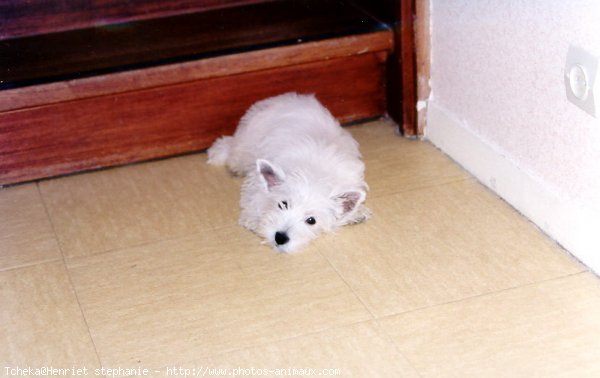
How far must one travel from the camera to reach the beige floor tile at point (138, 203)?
252 cm

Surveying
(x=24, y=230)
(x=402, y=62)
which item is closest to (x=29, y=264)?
(x=24, y=230)

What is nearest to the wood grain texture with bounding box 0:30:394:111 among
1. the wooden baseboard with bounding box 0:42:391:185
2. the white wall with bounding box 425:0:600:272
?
the wooden baseboard with bounding box 0:42:391:185

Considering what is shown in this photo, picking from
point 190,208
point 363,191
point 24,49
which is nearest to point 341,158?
point 363,191

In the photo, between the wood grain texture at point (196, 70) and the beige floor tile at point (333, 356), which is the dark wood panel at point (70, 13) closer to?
the wood grain texture at point (196, 70)

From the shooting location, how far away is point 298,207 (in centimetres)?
241

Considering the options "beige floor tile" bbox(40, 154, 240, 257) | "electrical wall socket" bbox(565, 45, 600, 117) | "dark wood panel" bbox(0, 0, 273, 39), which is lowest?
"beige floor tile" bbox(40, 154, 240, 257)

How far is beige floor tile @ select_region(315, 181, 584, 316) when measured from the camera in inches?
85.9

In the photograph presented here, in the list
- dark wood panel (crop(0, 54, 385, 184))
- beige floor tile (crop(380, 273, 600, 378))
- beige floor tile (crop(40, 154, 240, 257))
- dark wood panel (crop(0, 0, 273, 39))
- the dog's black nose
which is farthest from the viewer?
dark wood panel (crop(0, 0, 273, 39))

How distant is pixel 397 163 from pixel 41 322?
4.10 feet

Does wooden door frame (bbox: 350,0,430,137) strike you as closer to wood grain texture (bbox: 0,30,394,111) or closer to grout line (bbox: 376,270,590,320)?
wood grain texture (bbox: 0,30,394,111)

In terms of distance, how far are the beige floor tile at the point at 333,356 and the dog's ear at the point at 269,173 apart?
554 millimetres

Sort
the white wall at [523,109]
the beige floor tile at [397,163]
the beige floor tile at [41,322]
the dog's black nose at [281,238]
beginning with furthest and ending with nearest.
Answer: the beige floor tile at [397,163], the dog's black nose at [281,238], the white wall at [523,109], the beige floor tile at [41,322]

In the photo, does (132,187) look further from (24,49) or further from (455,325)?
(455,325)

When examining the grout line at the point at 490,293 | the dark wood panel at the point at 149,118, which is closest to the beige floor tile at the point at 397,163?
the dark wood panel at the point at 149,118
